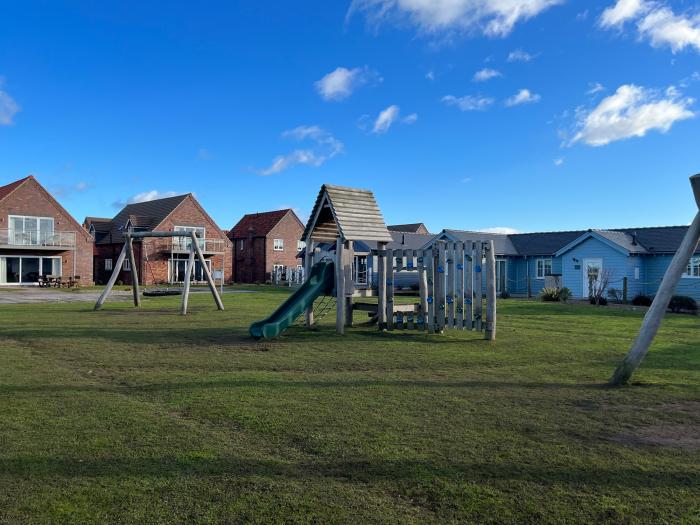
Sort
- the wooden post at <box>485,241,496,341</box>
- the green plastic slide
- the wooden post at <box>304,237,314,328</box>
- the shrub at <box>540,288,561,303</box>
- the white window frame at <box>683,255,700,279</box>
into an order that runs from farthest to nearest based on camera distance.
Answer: the white window frame at <box>683,255,700,279</box> < the shrub at <box>540,288,561,303</box> < the wooden post at <box>304,237,314,328</box> < the wooden post at <box>485,241,496,341</box> < the green plastic slide

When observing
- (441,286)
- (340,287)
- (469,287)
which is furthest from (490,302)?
(340,287)

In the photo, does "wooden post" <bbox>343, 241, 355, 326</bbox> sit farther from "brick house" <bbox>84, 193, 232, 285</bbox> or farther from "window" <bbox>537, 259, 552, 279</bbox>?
"brick house" <bbox>84, 193, 232, 285</bbox>

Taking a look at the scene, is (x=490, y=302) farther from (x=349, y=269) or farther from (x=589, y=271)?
(x=589, y=271)

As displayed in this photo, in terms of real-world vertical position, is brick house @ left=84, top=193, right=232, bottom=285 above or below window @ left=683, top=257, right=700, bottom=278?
above

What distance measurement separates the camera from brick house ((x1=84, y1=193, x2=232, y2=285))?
56750mm

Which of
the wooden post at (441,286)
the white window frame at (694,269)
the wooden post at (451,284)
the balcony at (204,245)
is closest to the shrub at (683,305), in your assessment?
the white window frame at (694,269)

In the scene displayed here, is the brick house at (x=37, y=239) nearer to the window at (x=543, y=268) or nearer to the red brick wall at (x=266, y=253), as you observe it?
the red brick wall at (x=266, y=253)

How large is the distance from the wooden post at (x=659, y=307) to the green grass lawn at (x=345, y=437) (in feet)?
1.14

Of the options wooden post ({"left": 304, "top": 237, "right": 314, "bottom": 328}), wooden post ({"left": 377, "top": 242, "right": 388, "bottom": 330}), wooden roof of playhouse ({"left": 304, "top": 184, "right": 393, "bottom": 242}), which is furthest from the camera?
wooden post ({"left": 304, "top": 237, "right": 314, "bottom": 328})

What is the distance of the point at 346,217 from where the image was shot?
1628cm

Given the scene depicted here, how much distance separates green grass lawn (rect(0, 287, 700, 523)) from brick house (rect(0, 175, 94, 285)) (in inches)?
1637

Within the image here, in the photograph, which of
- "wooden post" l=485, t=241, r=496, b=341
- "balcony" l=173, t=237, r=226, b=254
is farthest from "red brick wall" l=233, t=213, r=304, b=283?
"wooden post" l=485, t=241, r=496, b=341

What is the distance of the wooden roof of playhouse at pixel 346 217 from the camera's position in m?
16.2

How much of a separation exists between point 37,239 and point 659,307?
50380mm
